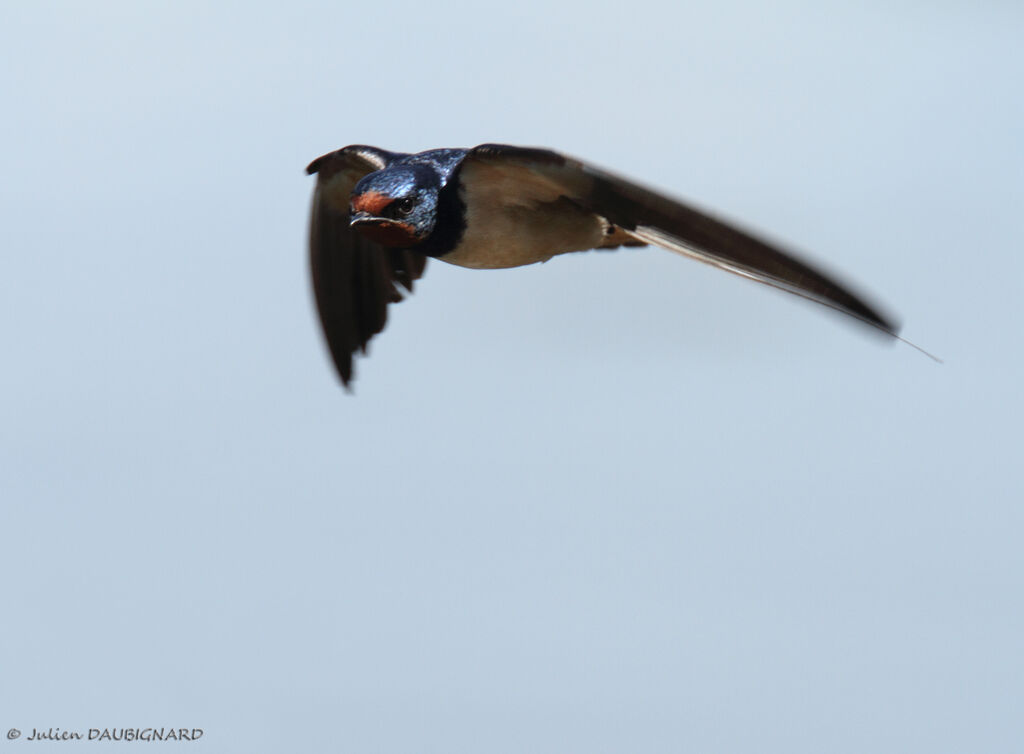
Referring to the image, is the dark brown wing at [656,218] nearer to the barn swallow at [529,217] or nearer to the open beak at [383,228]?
the barn swallow at [529,217]

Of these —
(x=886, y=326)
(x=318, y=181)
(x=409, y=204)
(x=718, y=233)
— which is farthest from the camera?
(x=318, y=181)

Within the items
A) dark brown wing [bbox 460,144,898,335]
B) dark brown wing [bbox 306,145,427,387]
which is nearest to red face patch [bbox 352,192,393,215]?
dark brown wing [bbox 460,144,898,335]

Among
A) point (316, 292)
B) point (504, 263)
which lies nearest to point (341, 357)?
point (316, 292)

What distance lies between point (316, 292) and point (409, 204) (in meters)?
1.27

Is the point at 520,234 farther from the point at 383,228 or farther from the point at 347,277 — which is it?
the point at 347,277

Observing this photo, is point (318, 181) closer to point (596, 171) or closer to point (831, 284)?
point (596, 171)

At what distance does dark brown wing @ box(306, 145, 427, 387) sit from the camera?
4.46m

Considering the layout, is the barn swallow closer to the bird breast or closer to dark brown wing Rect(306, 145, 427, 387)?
the bird breast

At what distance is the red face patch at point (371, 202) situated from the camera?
334 cm

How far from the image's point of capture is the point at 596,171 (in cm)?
318

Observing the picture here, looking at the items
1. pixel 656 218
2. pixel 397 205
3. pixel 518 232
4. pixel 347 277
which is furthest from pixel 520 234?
pixel 347 277

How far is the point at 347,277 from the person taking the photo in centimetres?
457

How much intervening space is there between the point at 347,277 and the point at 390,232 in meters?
1.22

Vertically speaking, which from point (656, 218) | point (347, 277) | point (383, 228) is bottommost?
point (656, 218)
